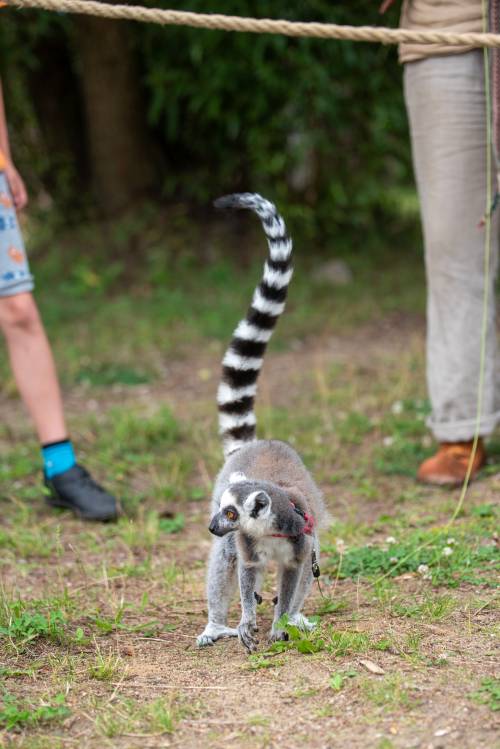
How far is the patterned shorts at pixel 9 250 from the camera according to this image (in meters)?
4.10

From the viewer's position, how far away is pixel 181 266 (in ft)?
29.0

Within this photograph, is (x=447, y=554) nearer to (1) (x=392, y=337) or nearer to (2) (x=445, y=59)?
(2) (x=445, y=59)

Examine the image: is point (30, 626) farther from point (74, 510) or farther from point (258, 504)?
point (74, 510)

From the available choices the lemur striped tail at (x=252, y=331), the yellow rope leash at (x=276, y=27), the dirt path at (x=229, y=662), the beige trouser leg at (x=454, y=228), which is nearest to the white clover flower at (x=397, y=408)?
the beige trouser leg at (x=454, y=228)

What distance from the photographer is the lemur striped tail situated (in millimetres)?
3156

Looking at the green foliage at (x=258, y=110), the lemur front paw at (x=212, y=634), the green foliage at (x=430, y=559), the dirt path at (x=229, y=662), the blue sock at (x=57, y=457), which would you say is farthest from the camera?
the green foliage at (x=258, y=110)

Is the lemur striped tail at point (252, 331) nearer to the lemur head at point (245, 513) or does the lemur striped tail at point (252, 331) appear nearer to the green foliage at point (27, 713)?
the lemur head at point (245, 513)

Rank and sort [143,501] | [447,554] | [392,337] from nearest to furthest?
[447,554], [143,501], [392,337]

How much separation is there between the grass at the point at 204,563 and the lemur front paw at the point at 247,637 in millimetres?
33

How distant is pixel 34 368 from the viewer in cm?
426

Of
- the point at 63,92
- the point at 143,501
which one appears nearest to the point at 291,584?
the point at 143,501

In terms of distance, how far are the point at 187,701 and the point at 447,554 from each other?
1.24 metres

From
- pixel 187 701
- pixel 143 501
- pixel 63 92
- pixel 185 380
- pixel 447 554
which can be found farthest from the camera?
pixel 63 92

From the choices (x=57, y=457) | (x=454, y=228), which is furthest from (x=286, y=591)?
(x=454, y=228)
